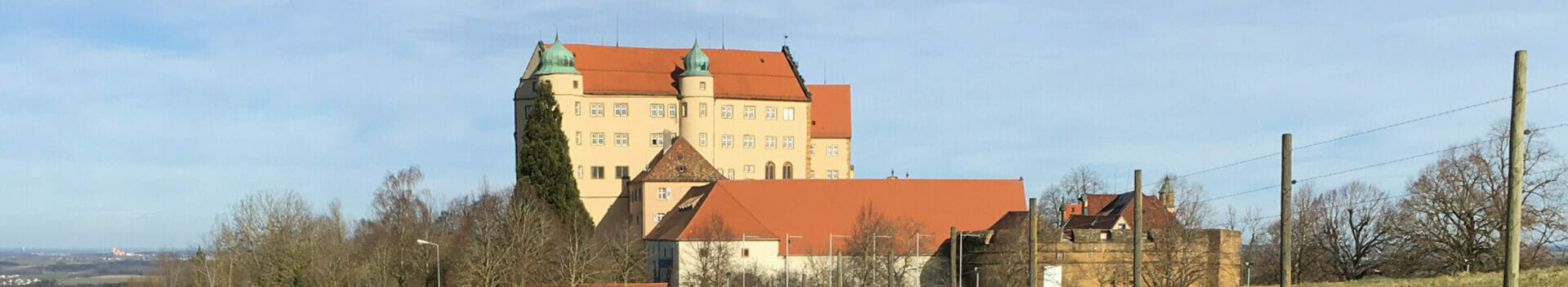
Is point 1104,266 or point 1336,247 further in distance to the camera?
point 1336,247

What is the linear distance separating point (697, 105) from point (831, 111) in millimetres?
9087

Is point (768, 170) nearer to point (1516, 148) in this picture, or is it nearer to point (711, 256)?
point (711, 256)

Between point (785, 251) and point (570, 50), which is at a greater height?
point (570, 50)

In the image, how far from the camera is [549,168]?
299ft

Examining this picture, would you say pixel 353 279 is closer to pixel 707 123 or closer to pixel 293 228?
pixel 293 228

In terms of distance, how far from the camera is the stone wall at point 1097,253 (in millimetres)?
73750

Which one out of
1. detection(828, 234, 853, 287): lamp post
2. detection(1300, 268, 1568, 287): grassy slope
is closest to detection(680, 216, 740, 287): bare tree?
detection(828, 234, 853, 287): lamp post

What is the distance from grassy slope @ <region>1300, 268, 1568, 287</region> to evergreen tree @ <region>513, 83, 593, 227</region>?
143 feet

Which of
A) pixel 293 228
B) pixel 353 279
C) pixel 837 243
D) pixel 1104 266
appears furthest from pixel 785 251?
pixel 293 228

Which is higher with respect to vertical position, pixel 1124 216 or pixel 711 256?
pixel 1124 216

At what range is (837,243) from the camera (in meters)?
83.5

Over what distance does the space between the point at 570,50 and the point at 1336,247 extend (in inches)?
1543

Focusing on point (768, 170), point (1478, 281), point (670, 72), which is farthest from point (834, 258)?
point (1478, 281)

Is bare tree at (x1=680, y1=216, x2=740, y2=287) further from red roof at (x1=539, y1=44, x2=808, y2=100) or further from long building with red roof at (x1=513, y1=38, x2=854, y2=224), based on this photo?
red roof at (x1=539, y1=44, x2=808, y2=100)
